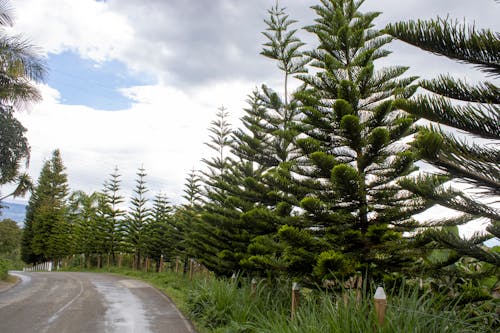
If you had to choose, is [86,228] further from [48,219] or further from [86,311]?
[86,311]

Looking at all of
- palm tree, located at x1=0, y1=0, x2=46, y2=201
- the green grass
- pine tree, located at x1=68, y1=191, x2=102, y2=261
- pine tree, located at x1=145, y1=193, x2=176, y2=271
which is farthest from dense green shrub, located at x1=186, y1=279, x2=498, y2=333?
pine tree, located at x1=68, y1=191, x2=102, y2=261

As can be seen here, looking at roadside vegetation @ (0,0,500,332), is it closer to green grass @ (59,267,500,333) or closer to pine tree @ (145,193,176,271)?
green grass @ (59,267,500,333)

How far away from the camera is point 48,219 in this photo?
41219mm

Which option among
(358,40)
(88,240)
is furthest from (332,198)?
(88,240)

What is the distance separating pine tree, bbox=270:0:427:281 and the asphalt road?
3695mm

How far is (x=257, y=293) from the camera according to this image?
8250 millimetres

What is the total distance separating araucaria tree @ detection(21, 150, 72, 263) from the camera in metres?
40.9

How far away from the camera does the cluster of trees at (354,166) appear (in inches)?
117

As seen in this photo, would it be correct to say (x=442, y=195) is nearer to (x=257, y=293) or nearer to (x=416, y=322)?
(x=416, y=322)

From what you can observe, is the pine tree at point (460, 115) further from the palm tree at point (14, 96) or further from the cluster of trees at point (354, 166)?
the palm tree at point (14, 96)

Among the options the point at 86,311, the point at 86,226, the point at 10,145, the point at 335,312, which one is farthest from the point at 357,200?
the point at 86,226

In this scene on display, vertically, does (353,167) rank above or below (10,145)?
below

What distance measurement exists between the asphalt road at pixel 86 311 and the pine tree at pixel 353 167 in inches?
145

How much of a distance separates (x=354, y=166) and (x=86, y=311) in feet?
24.9
